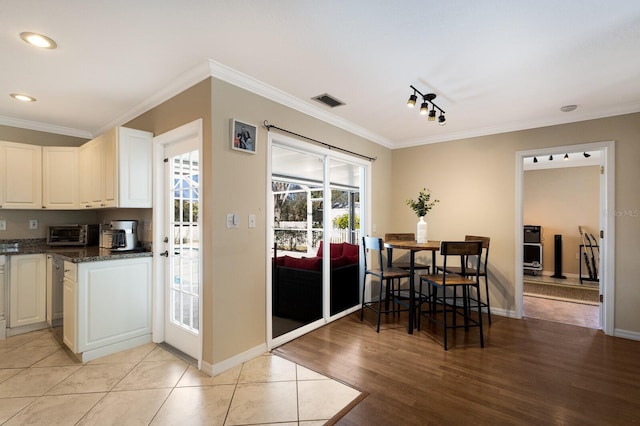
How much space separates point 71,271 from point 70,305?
0.31m

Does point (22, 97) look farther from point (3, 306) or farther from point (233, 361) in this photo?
point (233, 361)

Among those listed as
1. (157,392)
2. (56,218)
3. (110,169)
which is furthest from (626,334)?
(56,218)

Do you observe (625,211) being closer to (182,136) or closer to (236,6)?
(236,6)

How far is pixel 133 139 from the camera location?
3.09 metres

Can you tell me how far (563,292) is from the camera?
522cm

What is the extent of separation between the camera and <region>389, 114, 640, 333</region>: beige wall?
331cm

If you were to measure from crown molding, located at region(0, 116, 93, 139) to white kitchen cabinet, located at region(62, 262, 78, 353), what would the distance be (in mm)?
2160

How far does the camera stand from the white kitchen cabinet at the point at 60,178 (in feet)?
12.4

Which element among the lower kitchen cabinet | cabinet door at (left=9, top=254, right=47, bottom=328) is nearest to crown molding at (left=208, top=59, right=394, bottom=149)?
the lower kitchen cabinet

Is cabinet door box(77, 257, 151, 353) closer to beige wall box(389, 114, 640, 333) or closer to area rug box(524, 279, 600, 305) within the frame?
beige wall box(389, 114, 640, 333)


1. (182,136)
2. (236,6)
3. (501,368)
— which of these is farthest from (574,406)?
(182,136)

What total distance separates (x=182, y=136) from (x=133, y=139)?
65 cm

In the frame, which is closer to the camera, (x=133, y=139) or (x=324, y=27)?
(x=324, y=27)

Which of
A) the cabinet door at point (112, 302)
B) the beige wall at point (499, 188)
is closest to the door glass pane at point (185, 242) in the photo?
the cabinet door at point (112, 302)
